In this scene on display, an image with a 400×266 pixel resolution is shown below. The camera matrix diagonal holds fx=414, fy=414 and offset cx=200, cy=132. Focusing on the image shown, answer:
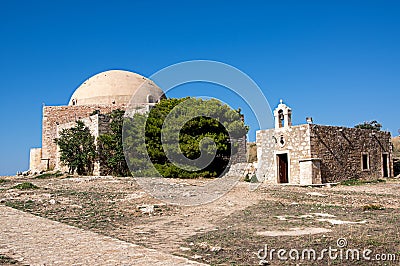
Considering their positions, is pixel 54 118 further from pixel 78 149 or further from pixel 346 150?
pixel 346 150

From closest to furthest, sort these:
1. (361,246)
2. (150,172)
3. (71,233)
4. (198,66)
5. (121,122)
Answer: (361,246), (71,233), (198,66), (150,172), (121,122)

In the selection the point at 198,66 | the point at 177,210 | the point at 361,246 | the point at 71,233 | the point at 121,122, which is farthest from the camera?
the point at 121,122

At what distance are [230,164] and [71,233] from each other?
57.0 ft

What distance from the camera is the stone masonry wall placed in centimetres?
1886

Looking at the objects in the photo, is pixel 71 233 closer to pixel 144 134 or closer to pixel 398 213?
pixel 398 213

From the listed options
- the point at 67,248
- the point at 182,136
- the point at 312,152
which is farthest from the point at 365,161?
the point at 67,248

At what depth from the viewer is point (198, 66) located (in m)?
12.4

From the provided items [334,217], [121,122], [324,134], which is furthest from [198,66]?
[121,122]

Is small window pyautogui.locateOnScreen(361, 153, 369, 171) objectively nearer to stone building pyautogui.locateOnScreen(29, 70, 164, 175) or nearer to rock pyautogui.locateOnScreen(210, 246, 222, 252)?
stone building pyautogui.locateOnScreen(29, 70, 164, 175)

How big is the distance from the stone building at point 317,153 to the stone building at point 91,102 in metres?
9.35

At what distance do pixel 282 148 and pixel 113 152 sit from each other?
30.1 ft

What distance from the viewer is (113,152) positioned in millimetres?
22766

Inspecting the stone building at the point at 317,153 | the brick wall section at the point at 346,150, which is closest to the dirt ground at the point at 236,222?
the stone building at the point at 317,153

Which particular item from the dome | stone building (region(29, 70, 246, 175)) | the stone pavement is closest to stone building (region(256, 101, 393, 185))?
stone building (region(29, 70, 246, 175))
